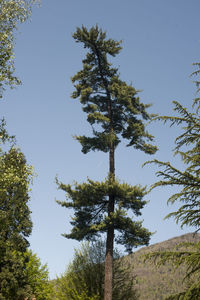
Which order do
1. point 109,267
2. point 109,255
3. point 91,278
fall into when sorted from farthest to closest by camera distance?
point 91,278 → point 109,255 → point 109,267

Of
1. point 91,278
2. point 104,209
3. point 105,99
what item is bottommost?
point 91,278

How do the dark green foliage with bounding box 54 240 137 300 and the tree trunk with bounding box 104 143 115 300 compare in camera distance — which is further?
the dark green foliage with bounding box 54 240 137 300

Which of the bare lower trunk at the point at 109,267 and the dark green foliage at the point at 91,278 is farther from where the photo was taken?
the dark green foliage at the point at 91,278

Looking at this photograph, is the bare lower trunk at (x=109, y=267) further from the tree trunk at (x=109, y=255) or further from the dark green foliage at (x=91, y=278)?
the dark green foliage at (x=91, y=278)

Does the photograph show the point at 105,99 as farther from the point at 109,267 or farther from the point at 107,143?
the point at 109,267

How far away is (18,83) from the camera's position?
1369cm

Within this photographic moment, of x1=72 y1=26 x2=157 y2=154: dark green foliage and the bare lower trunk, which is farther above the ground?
x1=72 y1=26 x2=157 y2=154: dark green foliage

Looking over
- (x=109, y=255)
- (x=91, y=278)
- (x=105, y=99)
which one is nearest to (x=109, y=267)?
(x=109, y=255)

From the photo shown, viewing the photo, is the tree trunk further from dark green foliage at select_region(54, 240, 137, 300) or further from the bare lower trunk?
dark green foliage at select_region(54, 240, 137, 300)

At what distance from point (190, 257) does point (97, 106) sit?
14.3 m

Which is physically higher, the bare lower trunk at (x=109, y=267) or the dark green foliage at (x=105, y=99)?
the dark green foliage at (x=105, y=99)

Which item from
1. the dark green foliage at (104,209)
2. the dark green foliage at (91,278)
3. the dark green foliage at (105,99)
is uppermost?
the dark green foliage at (105,99)

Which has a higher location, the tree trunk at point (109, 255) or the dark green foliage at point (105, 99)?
the dark green foliage at point (105, 99)

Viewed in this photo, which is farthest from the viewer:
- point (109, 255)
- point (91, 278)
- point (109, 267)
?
point (91, 278)
